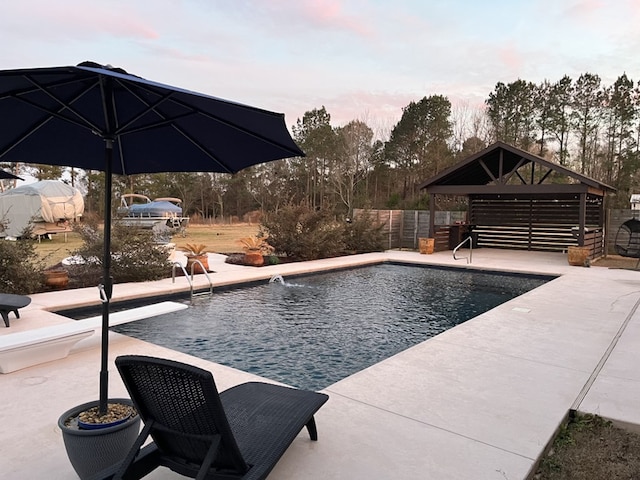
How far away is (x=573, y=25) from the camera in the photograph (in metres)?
11.0

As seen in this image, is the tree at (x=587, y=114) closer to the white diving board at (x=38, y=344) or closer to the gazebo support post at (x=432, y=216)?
the gazebo support post at (x=432, y=216)

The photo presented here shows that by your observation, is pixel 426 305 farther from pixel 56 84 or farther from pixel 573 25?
pixel 573 25

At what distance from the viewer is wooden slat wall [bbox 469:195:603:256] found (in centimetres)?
1567

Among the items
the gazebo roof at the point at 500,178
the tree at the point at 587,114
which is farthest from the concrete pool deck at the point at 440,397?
the tree at the point at 587,114

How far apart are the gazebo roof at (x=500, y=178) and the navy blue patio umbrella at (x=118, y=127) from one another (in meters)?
11.7

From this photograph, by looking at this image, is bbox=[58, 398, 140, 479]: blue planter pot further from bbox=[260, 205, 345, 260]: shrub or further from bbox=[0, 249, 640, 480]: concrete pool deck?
bbox=[260, 205, 345, 260]: shrub

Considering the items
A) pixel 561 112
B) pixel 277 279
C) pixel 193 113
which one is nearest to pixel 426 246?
pixel 277 279

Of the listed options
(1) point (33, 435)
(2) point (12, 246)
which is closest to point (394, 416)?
(1) point (33, 435)

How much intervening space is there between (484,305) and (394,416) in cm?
534

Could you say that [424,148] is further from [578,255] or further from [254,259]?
[254,259]

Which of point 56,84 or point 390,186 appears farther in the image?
point 390,186

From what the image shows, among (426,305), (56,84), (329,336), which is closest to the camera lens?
(56,84)

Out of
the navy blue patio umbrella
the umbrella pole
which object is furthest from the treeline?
the umbrella pole

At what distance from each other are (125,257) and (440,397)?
7092 mm
